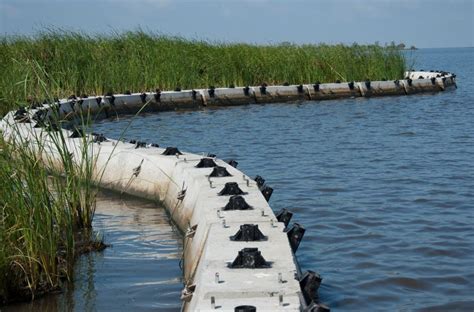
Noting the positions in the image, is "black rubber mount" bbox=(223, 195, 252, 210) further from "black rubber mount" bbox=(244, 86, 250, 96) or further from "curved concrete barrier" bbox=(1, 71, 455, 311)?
"black rubber mount" bbox=(244, 86, 250, 96)

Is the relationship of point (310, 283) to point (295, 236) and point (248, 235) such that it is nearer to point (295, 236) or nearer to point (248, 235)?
point (248, 235)

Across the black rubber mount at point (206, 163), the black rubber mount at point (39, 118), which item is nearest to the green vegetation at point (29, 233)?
the black rubber mount at point (39, 118)

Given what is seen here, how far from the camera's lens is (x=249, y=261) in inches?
239

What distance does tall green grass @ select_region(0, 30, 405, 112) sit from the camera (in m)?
23.2

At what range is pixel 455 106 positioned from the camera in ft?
79.7

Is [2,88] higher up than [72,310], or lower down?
higher up

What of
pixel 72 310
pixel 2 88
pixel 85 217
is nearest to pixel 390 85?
pixel 2 88

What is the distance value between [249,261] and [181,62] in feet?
65.4

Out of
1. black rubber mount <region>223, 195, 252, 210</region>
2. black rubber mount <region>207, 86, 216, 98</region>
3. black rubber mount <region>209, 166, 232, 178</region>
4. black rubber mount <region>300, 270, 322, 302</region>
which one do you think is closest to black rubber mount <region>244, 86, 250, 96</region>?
black rubber mount <region>207, 86, 216, 98</region>

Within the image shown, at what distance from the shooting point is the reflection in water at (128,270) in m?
6.94

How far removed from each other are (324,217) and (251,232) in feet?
11.9

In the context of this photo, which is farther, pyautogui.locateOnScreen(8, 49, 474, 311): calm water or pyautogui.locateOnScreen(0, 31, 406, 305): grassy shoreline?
pyautogui.locateOnScreen(0, 31, 406, 305): grassy shoreline

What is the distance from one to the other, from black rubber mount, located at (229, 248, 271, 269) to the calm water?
1.05 metres

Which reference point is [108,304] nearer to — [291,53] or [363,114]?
[363,114]
